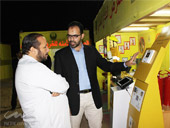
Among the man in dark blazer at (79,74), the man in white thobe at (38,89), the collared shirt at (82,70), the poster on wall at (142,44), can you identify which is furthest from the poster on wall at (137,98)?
the poster on wall at (142,44)

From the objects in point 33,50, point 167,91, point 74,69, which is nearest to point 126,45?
point 167,91

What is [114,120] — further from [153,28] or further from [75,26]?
[153,28]

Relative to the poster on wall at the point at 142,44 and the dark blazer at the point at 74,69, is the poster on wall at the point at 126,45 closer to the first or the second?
the poster on wall at the point at 142,44

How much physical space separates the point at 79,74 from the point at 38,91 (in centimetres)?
65

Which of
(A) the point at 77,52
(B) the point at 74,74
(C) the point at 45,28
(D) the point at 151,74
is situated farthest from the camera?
(C) the point at 45,28

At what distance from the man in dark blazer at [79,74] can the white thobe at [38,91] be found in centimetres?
38

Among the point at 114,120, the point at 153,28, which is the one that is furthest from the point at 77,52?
the point at 153,28

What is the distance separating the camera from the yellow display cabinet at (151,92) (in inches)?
57.7

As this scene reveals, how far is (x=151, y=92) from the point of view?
151 centimetres

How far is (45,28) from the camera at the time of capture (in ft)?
36.5

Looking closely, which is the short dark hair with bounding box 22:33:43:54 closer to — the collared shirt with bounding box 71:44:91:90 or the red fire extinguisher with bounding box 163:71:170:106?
the collared shirt with bounding box 71:44:91:90

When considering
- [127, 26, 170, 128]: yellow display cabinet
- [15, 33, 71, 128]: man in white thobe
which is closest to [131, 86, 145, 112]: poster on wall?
[127, 26, 170, 128]: yellow display cabinet

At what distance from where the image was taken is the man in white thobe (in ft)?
3.92

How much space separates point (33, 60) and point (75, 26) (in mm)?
737
